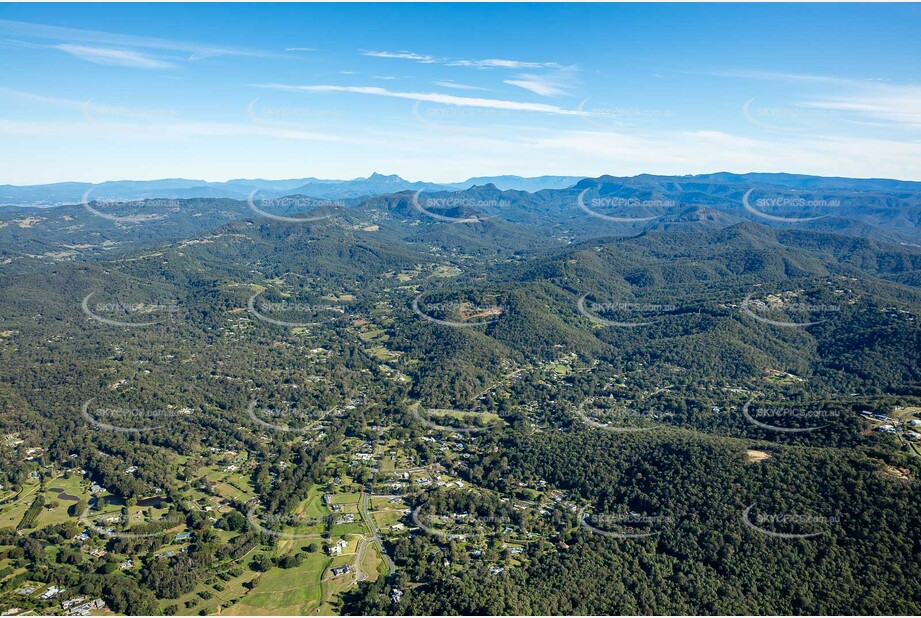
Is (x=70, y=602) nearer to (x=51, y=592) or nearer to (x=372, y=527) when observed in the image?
(x=51, y=592)

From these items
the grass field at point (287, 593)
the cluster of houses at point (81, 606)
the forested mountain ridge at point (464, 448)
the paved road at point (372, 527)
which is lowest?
the grass field at point (287, 593)

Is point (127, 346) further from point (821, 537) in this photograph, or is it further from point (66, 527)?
point (821, 537)

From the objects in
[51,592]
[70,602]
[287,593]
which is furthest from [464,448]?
[51,592]

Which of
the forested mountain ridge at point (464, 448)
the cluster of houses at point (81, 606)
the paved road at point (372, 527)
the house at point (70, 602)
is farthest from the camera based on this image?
the paved road at point (372, 527)

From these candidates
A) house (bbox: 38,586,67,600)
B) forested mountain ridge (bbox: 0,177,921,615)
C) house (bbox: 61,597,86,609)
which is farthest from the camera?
forested mountain ridge (bbox: 0,177,921,615)

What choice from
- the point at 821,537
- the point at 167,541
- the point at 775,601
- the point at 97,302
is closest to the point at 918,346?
the point at 821,537

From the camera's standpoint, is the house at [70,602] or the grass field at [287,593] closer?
the house at [70,602]

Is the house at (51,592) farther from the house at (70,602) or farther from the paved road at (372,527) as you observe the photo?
the paved road at (372,527)

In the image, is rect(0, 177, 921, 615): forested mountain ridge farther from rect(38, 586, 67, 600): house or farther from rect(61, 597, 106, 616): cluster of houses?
rect(38, 586, 67, 600): house

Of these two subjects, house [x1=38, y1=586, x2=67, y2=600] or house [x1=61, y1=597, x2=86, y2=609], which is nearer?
house [x1=61, y1=597, x2=86, y2=609]

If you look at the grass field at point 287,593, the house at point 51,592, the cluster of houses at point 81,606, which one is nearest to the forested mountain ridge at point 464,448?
the grass field at point 287,593

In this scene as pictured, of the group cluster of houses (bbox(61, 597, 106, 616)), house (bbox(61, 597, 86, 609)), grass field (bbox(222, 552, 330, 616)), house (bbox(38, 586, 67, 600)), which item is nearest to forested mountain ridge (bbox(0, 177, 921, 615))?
grass field (bbox(222, 552, 330, 616))
